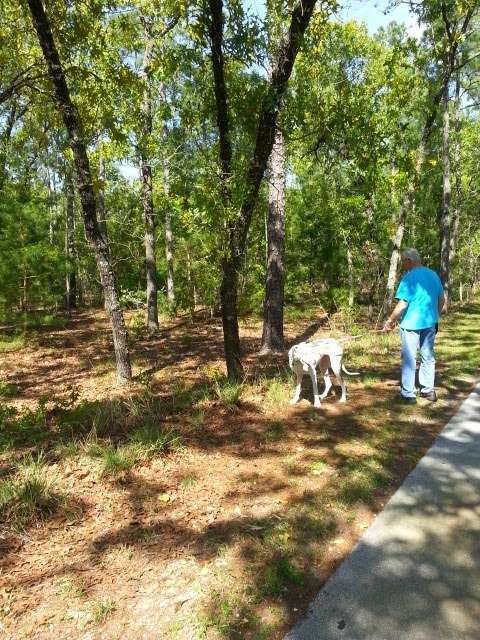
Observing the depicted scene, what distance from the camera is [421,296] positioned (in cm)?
547

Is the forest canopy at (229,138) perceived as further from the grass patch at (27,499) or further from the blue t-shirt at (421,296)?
the grass patch at (27,499)

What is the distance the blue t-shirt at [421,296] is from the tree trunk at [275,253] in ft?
13.3

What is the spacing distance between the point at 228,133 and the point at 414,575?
5.56m

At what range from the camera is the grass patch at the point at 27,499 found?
11.7ft

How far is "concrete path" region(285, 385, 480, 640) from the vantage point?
2.35 metres

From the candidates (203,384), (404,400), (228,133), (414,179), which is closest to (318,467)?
(404,400)

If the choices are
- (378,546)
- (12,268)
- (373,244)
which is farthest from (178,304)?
(378,546)

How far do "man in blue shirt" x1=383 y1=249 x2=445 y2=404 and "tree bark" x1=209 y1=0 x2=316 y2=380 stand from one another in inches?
87.5

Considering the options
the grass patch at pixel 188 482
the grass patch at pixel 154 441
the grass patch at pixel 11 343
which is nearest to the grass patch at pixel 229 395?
the grass patch at pixel 154 441

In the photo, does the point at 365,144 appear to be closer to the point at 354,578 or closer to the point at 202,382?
the point at 202,382

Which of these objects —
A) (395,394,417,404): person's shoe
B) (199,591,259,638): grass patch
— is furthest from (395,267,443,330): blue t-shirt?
(199,591,259,638): grass patch

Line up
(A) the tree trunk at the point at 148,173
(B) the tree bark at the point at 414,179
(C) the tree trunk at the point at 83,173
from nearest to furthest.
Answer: (C) the tree trunk at the point at 83,173
(A) the tree trunk at the point at 148,173
(B) the tree bark at the point at 414,179

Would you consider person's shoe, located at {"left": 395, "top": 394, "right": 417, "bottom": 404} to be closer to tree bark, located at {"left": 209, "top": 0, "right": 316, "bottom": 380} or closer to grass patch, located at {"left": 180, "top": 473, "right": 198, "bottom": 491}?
tree bark, located at {"left": 209, "top": 0, "right": 316, "bottom": 380}

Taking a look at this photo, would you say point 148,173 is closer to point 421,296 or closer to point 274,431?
point 421,296
